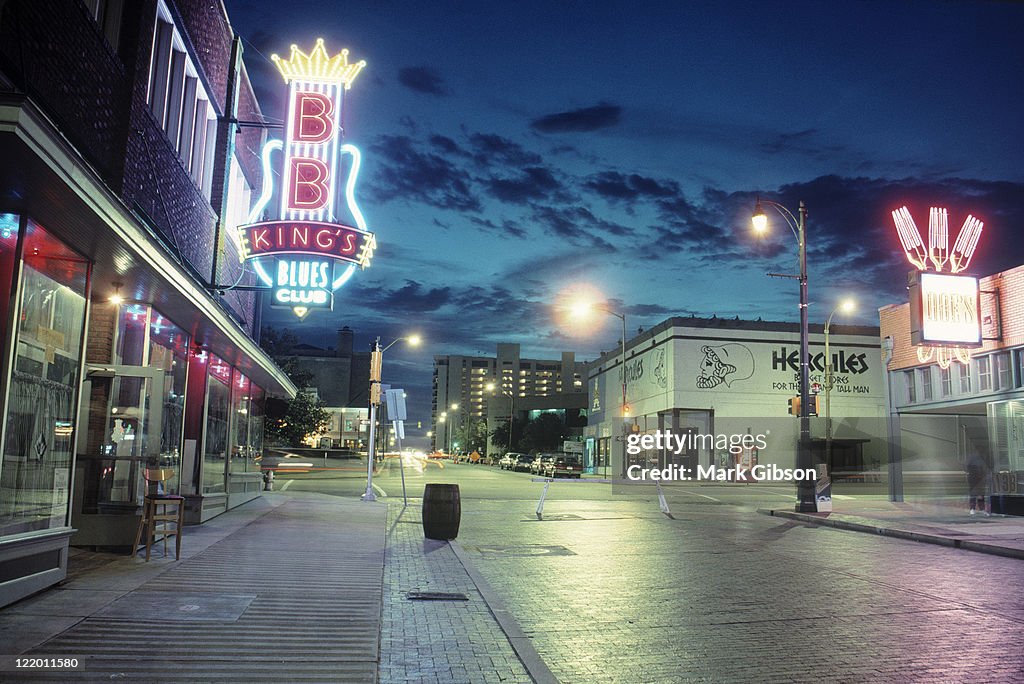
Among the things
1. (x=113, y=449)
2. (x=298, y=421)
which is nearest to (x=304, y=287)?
(x=113, y=449)

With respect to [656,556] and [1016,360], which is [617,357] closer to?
[1016,360]

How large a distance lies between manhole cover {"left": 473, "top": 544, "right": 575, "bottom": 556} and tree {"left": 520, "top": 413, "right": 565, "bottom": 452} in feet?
292

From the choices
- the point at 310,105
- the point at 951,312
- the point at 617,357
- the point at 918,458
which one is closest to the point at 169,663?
the point at 310,105

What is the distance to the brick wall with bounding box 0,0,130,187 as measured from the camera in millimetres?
8516

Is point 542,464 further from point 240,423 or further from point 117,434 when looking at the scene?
point 117,434

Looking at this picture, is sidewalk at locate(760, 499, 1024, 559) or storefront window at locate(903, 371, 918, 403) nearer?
sidewalk at locate(760, 499, 1024, 559)

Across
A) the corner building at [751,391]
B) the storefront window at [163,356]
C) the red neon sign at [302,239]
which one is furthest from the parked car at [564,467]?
the storefront window at [163,356]

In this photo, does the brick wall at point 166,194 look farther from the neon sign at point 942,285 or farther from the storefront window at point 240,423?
the neon sign at point 942,285

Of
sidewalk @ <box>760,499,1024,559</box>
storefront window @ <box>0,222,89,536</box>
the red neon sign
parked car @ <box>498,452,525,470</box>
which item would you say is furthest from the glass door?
parked car @ <box>498,452,525,470</box>

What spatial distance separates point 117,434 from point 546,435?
9334cm

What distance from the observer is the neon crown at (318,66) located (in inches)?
767

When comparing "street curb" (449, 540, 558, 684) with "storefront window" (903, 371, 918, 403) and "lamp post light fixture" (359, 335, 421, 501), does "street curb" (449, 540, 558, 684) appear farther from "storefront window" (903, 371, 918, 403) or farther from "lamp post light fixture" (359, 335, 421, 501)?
"storefront window" (903, 371, 918, 403)

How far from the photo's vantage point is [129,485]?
11.9 meters

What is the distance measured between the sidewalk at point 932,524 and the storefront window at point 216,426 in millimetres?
14220
